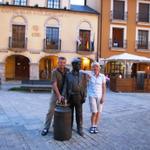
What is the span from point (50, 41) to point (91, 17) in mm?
4368

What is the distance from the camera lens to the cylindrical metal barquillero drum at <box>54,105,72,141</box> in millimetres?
7586

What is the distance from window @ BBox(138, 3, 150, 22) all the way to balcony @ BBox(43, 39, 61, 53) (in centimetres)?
Result: 836

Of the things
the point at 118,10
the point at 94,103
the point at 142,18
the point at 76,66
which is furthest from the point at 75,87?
the point at 142,18

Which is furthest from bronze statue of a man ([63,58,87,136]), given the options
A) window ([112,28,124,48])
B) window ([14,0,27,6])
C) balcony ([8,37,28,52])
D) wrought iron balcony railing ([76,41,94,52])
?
window ([112,28,124,48])

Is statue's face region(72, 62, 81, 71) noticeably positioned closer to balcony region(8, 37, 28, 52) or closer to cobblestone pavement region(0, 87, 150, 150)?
cobblestone pavement region(0, 87, 150, 150)

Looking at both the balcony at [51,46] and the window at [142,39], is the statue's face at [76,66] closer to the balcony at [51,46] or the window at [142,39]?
the balcony at [51,46]

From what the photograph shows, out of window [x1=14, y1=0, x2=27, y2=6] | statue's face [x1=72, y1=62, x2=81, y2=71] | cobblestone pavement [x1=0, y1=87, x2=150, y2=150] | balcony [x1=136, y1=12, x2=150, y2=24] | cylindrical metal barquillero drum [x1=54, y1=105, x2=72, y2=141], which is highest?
window [x1=14, y1=0, x2=27, y2=6]

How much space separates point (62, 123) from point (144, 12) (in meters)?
28.3

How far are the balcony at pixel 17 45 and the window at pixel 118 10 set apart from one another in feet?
28.6

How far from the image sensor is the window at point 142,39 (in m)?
34.1

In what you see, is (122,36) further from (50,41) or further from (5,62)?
(5,62)

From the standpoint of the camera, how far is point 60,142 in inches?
293

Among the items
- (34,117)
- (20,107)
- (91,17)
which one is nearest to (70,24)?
(91,17)

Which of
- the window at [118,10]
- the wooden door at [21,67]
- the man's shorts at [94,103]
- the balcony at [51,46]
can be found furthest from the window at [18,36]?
the man's shorts at [94,103]
